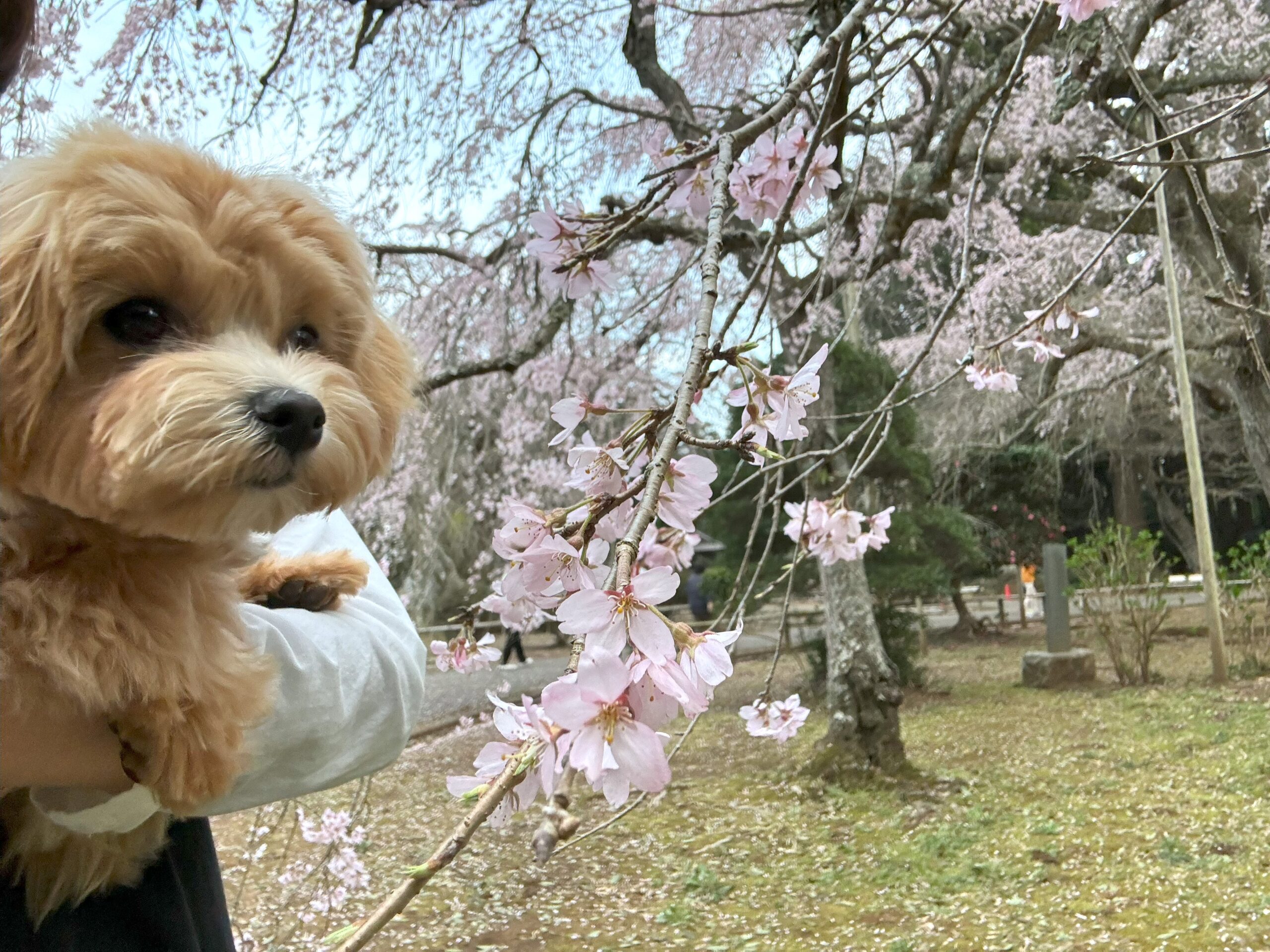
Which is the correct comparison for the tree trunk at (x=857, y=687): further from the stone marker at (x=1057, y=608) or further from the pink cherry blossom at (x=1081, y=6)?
the pink cherry blossom at (x=1081, y=6)

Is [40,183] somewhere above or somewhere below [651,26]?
below

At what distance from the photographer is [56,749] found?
72 cm

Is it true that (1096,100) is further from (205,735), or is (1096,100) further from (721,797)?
(205,735)

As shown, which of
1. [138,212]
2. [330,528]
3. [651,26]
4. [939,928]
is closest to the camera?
[138,212]

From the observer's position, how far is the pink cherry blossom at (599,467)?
819 mm

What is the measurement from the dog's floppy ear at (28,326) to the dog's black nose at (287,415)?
17 cm

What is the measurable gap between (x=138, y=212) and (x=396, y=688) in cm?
55

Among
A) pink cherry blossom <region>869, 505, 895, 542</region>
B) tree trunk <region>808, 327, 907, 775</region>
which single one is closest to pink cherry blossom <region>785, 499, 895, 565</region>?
pink cherry blossom <region>869, 505, 895, 542</region>

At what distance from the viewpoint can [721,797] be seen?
4.61 meters

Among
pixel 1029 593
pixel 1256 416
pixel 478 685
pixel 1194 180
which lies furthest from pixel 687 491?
pixel 1029 593

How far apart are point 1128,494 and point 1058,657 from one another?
20.0 feet

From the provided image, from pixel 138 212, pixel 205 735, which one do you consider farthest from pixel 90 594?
pixel 138 212

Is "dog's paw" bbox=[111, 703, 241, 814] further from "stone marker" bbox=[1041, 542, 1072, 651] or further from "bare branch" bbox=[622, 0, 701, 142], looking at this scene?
"stone marker" bbox=[1041, 542, 1072, 651]

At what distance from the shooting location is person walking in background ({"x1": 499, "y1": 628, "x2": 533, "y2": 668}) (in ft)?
27.6
